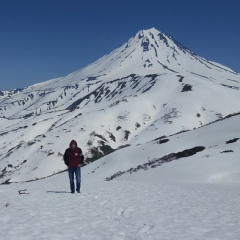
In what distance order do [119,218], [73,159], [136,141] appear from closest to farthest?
[119,218] → [73,159] → [136,141]

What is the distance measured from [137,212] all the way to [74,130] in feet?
471

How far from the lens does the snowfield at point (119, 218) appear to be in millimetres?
9680

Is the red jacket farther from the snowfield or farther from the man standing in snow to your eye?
the snowfield

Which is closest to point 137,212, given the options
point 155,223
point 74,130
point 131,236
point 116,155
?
point 155,223

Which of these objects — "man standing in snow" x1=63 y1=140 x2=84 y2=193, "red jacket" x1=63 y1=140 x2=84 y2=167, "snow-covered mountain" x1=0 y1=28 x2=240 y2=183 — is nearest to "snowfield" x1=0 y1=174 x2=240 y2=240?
"man standing in snow" x1=63 y1=140 x2=84 y2=193

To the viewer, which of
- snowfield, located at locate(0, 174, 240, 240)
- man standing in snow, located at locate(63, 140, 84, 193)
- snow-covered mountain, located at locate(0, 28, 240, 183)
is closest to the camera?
snowfield, located at locate(0, 174, 240, 240)

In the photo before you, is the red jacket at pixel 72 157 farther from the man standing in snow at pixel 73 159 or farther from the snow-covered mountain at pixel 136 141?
the snow-covered mountain at pixel 136 141

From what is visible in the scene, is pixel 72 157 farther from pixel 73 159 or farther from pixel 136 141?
pixel 136 141

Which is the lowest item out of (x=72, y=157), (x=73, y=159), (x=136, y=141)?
(x=73, y=159)

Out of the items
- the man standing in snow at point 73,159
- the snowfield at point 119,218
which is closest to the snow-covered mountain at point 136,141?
the man standing in snow at point 73,159

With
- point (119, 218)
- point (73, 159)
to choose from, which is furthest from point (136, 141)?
point (119, 218)

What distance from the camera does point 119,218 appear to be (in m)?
12.1

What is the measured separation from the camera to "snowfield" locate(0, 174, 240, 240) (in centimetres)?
968

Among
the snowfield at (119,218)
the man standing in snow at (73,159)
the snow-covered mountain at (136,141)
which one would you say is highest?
the snow-covered mountain at (136,141)
